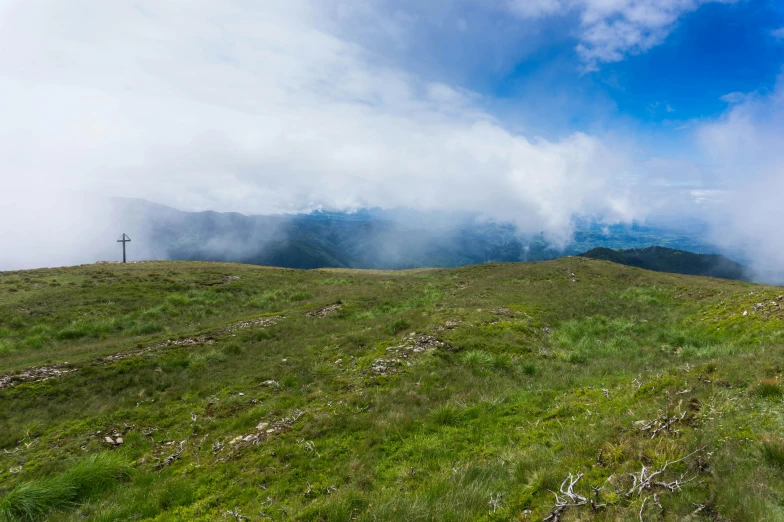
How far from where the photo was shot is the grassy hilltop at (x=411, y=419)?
5879 mm

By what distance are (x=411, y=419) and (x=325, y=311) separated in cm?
2165

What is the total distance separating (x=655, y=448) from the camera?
6.11 meters

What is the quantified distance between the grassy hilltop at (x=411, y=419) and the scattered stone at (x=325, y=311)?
3580mm

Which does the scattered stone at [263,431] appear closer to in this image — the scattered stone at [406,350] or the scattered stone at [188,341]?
the scattered stone at [406,350]

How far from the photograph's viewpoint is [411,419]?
33.9 ft

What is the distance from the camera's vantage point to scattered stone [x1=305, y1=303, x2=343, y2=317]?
1176 inches

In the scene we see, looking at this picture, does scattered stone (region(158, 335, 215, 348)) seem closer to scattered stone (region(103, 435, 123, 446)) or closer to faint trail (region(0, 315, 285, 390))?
faint trail (region(0, 315, 285, 390))

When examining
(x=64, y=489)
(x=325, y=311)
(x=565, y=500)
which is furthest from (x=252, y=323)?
(x=565, y=500)

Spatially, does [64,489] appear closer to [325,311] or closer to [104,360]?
[104,360]

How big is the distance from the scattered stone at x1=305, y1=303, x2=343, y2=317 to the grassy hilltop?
358 centimetres

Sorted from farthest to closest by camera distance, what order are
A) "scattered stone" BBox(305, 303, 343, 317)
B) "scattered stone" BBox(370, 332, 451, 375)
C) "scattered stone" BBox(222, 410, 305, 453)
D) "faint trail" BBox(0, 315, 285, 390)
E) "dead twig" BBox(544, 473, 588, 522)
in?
"scattered stone" BBox(305, 303, 343, 317)
"faint trail" BBox(0, 315, 285, 390)
"scattered stone" BBox(370, 332, 451, 375)
"scattered stone" BBox(222, 410, 305, 453)
"dead twig" BBox(544, 473, 588, 522)

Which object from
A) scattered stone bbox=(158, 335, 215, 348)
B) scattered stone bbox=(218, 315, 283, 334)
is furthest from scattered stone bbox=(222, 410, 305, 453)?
scattered stone bbox=(218, 315, 283, 334)

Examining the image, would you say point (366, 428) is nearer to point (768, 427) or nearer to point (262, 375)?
point (262, 375)

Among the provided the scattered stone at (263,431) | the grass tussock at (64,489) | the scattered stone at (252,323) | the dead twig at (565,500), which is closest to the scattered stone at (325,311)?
the scattered stone at (252,323)
